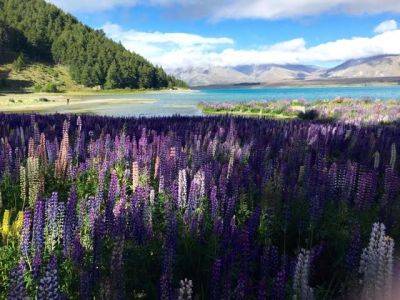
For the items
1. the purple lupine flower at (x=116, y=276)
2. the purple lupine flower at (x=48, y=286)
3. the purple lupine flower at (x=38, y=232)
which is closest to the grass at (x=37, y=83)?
the purple lupine flower at (x=38, y=232)

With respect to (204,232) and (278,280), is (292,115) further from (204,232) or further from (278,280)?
(278,280)

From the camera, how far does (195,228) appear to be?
16.9 feet

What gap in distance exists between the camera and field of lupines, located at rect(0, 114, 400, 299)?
336 centimetres

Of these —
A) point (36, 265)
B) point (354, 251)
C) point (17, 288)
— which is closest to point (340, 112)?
point (354, 251)

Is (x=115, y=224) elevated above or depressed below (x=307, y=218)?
above

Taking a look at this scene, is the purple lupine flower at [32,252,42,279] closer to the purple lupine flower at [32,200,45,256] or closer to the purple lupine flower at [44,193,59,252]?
the purple lupine flower at [32,200,45,256]

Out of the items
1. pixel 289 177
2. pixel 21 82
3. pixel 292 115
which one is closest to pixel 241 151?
pixel 289 177

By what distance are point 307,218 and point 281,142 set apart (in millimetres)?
5038

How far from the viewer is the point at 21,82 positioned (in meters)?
166

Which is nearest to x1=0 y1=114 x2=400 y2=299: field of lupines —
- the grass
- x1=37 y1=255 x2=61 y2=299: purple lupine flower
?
x1=37 y1=255 x2=61 y2=299: purple lupine flower

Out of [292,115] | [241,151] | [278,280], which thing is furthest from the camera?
[292,115]

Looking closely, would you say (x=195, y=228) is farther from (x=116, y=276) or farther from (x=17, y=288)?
(x=17, y=288)

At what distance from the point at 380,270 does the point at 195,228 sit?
235 centimetres

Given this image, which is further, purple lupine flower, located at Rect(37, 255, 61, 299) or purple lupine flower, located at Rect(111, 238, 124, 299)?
purple lupine flower, located at Rect(111, 238, 124, 299)
